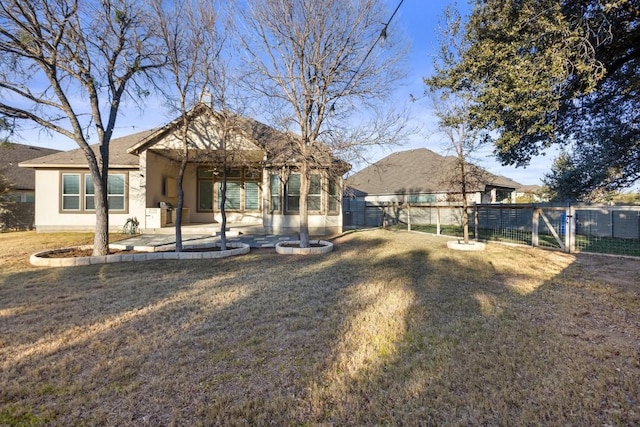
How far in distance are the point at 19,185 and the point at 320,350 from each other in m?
22.2

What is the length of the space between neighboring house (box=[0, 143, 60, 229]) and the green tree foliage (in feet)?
37.2

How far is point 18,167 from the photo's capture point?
18.6 metres

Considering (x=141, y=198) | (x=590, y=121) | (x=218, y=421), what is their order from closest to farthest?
(x=218, y=421), (x=590, y=121), (x=141, y=198)

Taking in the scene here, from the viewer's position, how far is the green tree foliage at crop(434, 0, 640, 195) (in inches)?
203

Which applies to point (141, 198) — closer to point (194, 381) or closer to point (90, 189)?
point (90, 189)

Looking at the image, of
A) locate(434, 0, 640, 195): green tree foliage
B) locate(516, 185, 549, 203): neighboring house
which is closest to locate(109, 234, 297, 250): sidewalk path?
locate(434, 0, 640, 195): green tree foliage

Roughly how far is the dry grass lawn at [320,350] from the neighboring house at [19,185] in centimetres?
780

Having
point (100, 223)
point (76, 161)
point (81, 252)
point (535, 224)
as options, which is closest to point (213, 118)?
point (100, 223)

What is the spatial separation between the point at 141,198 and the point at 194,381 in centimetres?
1204

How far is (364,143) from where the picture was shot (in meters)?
8.77

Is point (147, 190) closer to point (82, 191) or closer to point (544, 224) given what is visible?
point (82, 191)

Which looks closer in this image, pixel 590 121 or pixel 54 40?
pixel 54 40

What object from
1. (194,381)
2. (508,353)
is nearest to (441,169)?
(508,353)

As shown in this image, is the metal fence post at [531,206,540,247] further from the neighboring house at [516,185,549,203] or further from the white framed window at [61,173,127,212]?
the neighboring house at [516,185,549,203]
